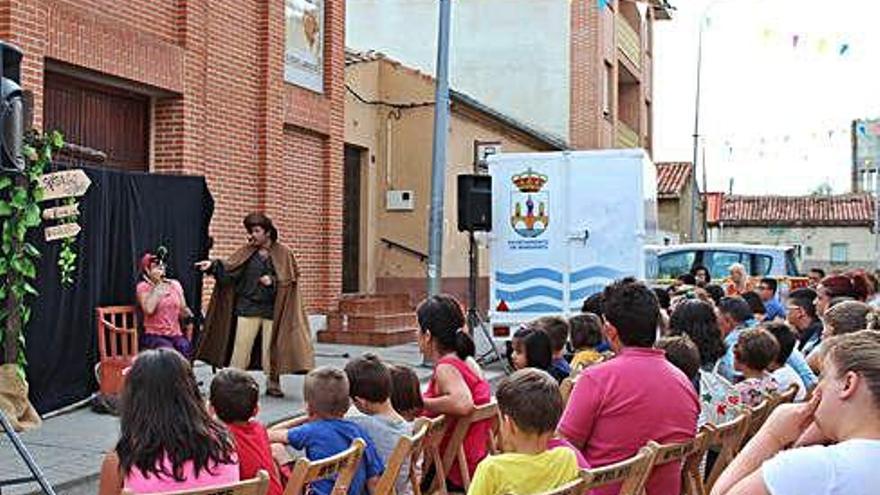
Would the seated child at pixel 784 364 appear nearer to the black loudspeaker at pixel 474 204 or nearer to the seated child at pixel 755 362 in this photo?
the seated child at pixel 755 362

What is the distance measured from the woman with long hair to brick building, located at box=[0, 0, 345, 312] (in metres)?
8.84

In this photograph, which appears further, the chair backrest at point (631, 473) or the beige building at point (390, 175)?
the beige building at point (390, 175)

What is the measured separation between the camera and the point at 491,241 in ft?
49.9

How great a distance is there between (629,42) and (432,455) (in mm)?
32914

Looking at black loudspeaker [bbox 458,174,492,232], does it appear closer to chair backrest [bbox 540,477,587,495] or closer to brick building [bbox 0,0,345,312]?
brick building [bbox 0,0,345,312]

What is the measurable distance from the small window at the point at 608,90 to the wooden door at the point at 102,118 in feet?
65.9

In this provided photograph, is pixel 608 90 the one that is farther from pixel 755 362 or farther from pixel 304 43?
pixel 755 362

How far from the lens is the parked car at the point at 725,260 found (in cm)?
1995

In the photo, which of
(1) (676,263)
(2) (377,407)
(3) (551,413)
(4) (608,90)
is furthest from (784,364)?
(4) (608,90)

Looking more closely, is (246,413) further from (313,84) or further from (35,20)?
(313,84)

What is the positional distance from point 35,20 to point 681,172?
41.1 metres

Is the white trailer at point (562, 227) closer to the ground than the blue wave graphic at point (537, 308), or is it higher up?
higher up

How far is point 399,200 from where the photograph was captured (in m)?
21.7

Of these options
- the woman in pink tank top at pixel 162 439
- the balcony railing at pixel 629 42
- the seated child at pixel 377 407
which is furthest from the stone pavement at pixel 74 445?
the balcony railing at pixel 629 42
